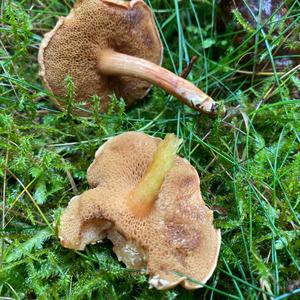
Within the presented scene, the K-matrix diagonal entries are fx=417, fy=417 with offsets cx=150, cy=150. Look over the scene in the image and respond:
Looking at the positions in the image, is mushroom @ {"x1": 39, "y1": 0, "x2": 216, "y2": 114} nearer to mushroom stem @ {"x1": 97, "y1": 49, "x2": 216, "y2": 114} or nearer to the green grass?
mushroom stem @ {"x1": 97, "y1": 49, "x2": 216, "y2": 114}

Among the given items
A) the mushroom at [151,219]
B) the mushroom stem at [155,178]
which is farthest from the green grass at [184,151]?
the mushroom stem at [155,178]

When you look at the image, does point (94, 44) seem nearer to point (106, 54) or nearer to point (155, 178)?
point (106, 54)

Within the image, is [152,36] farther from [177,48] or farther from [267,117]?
[267,117]

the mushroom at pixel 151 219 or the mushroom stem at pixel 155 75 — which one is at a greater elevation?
the mushroom stem at pixel 155 75

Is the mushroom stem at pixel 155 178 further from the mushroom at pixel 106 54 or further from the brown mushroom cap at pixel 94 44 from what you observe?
the brown mushroom cap at pixel 94 44

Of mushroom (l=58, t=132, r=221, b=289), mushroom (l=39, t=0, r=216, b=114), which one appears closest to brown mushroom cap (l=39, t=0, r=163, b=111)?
mushroom (l=39, t=0, r=216, b=114)

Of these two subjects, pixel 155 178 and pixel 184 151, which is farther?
pixel 184 151

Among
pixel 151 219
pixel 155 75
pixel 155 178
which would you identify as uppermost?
pixel 155 75

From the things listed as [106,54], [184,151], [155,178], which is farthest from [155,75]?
[155,178]

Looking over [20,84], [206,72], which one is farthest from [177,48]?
[20,84]
